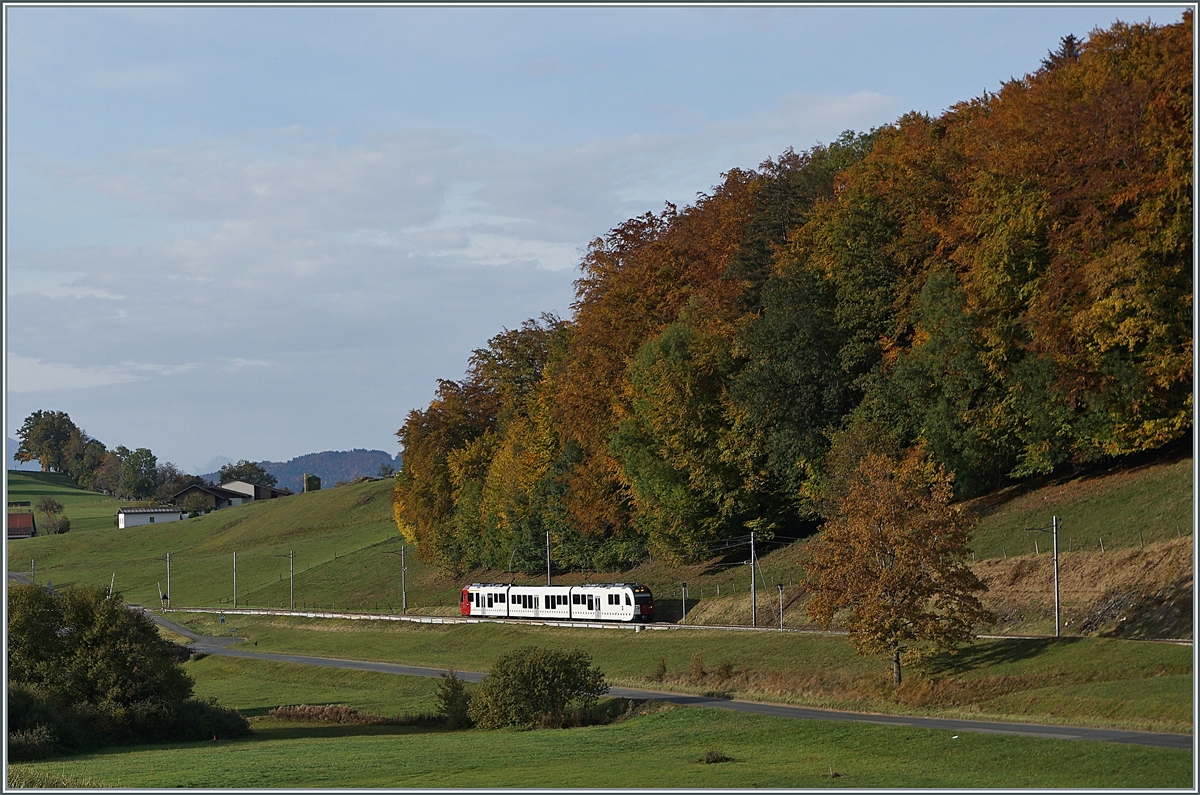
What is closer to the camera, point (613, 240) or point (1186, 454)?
point (1186, 454)

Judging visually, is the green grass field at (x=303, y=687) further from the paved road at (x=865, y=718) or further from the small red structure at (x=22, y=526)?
the small red structure at (x=22, y=526)

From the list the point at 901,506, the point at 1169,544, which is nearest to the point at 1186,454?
the point at 1169,544

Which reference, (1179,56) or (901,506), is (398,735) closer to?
(901,506)

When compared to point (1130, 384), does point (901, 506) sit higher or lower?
lower

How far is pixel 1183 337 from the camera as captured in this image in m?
49.8

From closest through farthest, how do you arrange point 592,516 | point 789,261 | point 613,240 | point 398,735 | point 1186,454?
point 398,735 < point 1186,454 < point 789,261 < point 592,516 < point 613,240

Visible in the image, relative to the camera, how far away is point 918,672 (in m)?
44.6

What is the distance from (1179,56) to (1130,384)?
44.2 ft

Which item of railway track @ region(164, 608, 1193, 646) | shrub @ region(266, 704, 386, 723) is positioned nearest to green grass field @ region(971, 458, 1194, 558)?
railway track @ region(164, 608, 1193, 646)

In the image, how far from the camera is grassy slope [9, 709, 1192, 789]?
1134 inches

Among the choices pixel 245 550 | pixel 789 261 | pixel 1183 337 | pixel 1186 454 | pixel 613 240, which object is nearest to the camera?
pixel 1183 337

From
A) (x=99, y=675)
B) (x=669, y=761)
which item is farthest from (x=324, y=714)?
(x=669, y=761)

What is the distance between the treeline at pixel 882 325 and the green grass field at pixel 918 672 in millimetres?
10478

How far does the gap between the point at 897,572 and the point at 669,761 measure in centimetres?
1452
